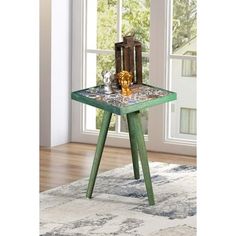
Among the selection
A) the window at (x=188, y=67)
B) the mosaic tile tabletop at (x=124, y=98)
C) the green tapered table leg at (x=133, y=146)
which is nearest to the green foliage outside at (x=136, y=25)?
the window at (x=188, y=67)

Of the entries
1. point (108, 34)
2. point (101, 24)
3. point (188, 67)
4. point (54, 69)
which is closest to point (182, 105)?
point (188, 67)

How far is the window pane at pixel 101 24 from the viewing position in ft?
20.3

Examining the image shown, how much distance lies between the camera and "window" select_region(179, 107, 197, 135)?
19.5ft

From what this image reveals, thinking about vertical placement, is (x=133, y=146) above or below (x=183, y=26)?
below

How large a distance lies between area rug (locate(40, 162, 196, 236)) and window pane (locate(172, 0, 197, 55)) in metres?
1.08

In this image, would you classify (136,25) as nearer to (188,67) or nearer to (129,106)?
(188,67)

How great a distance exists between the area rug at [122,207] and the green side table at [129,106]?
139 millimetres

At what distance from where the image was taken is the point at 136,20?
6.10 metres

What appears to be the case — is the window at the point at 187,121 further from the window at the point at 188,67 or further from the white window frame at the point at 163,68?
the window at the point at 188,67

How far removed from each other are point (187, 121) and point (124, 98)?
5.65 ft

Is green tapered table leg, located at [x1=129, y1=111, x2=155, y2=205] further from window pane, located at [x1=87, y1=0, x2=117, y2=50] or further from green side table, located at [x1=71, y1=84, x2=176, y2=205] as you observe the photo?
window pane, located at [x1=87, y1=0, x2=117, y2=50]

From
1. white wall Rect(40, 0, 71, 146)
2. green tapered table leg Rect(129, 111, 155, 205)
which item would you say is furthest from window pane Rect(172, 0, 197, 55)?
green tapered table leg Rect(129, 111, 155, 205)

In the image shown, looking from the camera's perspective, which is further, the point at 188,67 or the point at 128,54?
the point at 188,67
